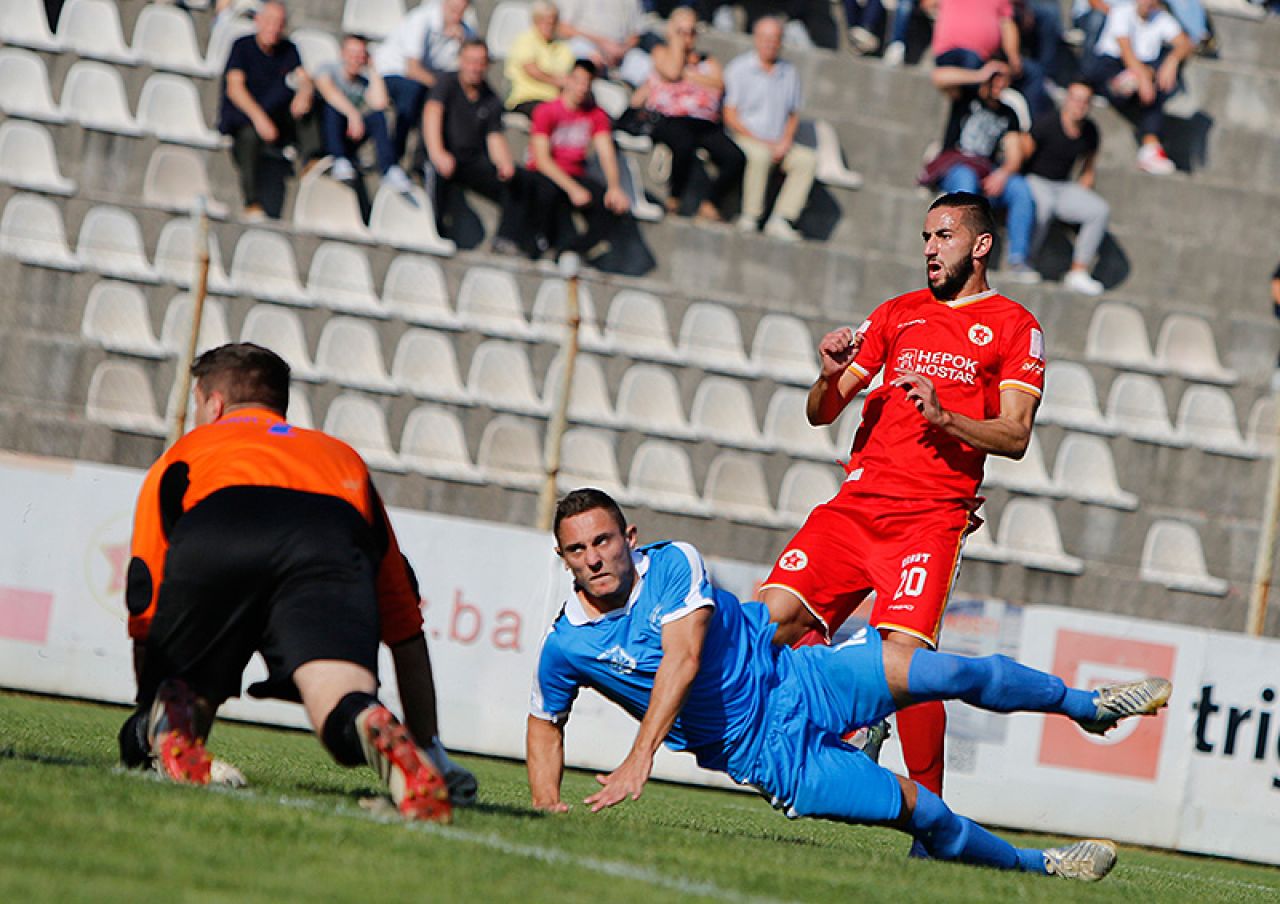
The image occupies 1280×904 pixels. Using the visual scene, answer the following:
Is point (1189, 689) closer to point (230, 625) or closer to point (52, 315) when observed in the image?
point (230, 625)

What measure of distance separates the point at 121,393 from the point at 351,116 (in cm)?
298

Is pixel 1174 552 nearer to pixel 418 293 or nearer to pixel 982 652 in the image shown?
pixel 982 652

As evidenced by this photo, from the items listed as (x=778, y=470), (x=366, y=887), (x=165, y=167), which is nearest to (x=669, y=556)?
(x=366, y=887)

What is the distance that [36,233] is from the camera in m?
14.3

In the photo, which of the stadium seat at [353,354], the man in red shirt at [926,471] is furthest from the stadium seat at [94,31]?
the man in red shirt at [926,471]

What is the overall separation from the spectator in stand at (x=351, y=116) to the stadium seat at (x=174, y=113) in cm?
102

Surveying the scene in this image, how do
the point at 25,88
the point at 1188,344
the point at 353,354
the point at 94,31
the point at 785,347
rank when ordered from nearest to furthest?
1. the point at 353,354
2. the point at 785,347
3. the point at 25,88
4. the point at 94,31
5. the point at 1188,344

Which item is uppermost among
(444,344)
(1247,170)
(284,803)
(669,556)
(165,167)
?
(1247,170)

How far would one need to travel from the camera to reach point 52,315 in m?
14.0

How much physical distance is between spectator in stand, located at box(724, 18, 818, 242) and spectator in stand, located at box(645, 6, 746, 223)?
0.58 feet

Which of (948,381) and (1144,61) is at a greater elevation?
(1144,61)

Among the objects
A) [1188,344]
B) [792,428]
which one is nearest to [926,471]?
[792,428]

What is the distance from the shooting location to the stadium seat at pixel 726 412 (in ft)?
46.7

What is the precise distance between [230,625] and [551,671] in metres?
1.26
